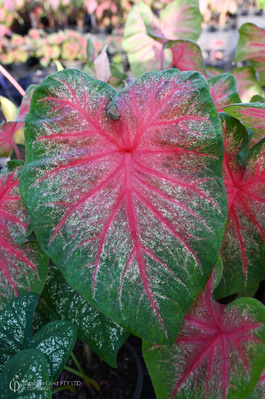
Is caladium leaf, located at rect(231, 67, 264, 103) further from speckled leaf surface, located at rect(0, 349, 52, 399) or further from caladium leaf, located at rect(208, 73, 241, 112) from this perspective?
speckled leaf surface, located at rect(0, 349, 52, 399)

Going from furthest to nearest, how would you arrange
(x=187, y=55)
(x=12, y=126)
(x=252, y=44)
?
(x=252, y=44), (x=187, y=55), (x=12, y=126)

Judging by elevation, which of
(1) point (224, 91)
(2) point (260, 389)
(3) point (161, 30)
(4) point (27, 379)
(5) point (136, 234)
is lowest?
(2) point (260, 389)

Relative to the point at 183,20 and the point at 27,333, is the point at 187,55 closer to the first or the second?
the point at 183,20

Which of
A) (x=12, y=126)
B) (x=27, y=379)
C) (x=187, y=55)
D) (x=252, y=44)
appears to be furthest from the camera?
(x=252, y=44)

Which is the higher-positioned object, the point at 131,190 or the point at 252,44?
the point at 252,44

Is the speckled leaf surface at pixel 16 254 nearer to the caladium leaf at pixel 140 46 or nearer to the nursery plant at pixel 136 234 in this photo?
the nursery plant at pixel 136 234

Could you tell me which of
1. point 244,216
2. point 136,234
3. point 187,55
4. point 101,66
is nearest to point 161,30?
point 187,55

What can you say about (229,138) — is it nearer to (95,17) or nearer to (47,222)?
(47,222)
